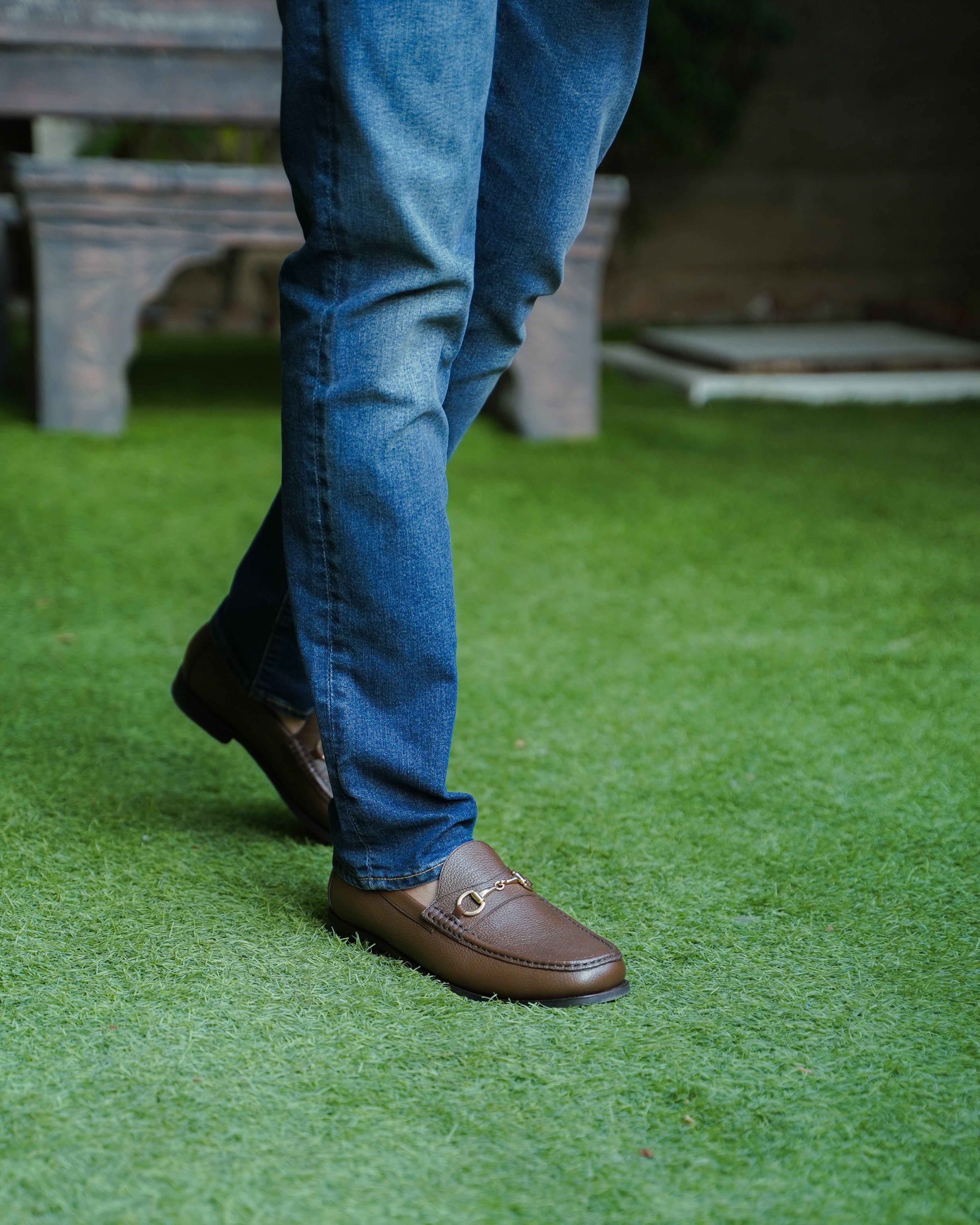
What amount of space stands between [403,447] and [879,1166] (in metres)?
0.47

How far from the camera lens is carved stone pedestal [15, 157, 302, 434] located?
2.49m

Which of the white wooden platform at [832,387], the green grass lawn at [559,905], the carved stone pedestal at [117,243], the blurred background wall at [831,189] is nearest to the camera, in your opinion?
the green grass lawn at [559,905]

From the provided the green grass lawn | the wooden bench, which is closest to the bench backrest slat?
the wooden bench

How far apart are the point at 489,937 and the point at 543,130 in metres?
0.52

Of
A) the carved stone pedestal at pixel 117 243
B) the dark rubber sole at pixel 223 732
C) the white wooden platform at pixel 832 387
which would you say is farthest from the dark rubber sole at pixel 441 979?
the white wooden platform at pixel 832 387

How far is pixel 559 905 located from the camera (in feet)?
3.04

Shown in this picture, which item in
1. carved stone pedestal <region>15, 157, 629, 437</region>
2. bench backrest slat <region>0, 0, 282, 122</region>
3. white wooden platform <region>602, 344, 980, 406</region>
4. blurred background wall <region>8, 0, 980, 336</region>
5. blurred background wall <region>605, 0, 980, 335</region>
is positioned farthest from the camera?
blurred background wall <region>605, 0, 980, 335</region>

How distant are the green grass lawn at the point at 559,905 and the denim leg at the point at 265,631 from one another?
0.41 feet

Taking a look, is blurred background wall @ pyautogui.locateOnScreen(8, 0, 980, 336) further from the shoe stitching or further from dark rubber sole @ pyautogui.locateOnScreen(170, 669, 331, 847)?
the shoe stitching

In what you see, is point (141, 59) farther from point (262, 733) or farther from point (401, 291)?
point (401, 291)

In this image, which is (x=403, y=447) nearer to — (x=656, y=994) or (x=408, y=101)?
(x=408, y=101)

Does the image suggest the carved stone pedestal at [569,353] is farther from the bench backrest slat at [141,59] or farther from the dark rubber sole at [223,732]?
the dark rubber sole at [223,732]

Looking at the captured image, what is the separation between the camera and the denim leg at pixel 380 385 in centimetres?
71

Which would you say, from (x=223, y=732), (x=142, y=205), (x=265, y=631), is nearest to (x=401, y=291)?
(x=265, y=631)
